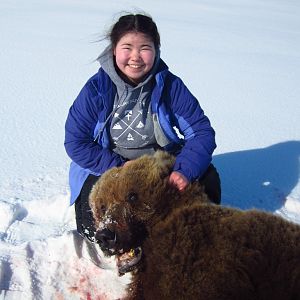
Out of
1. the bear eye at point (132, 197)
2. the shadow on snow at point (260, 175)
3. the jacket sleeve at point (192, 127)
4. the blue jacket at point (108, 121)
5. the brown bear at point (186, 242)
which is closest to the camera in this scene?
the brown bear at point (186, 242)

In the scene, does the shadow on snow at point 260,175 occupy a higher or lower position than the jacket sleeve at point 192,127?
lower

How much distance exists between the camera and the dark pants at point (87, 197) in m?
2.35

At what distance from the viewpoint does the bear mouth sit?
1673 mm

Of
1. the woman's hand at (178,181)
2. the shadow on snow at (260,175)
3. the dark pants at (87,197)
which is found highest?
the woman's hand at (178,181)

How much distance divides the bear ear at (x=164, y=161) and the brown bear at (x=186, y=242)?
0.04 meters

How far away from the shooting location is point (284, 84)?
18.6 ft

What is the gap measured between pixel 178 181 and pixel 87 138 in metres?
0.73

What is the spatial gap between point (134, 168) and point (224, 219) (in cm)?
44

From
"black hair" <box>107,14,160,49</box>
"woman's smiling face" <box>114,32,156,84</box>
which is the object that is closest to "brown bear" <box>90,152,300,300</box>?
"woman's smiling face" <box>114,32,156,84</box>

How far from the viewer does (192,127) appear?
94.0 inches

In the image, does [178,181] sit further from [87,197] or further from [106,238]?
[87,197]

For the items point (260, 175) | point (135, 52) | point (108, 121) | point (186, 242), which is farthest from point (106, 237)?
point (260, 175)

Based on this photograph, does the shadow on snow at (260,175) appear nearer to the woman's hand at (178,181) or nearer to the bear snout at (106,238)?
the woman's hand at (178,181)

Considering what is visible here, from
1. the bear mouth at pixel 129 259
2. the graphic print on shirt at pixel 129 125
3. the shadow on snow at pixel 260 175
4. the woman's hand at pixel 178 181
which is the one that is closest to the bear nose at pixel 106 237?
the bear mouth at pixel 129 259
